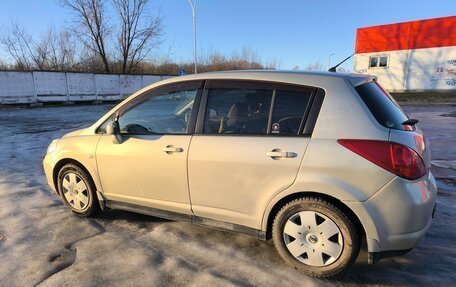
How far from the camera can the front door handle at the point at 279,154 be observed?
110 inches

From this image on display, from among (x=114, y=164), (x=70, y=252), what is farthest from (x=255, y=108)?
(x=70, y=252)

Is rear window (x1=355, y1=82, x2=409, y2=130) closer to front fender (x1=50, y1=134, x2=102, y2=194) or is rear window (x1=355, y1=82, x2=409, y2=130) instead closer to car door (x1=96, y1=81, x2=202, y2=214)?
car door (x1=96, y1=81, x2=202, y2=214)

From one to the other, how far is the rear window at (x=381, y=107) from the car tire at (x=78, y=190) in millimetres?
3194

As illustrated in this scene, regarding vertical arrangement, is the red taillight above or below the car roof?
below

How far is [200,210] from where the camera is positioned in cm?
337

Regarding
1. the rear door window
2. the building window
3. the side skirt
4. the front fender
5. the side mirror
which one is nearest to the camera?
the rear door window

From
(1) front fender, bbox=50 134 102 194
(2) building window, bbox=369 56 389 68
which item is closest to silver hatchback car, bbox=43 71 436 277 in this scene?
(1) front fender, bbox=50 134 102 194

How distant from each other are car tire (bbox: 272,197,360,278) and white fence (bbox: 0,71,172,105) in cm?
2396

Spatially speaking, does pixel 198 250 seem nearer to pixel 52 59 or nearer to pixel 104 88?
pixel 104 88

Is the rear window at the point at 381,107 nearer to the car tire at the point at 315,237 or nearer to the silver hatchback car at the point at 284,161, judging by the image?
the silver hatchback car at the point at 284,161

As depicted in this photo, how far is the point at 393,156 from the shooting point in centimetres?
254

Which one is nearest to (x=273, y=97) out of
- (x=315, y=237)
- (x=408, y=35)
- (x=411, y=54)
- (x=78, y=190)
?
(x=315, y=237)

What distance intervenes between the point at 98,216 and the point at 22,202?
4.37 ft

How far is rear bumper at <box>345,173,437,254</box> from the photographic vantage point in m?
2.54
